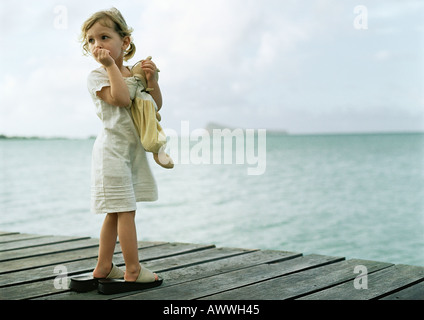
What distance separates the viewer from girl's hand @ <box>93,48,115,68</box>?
218 centimetres

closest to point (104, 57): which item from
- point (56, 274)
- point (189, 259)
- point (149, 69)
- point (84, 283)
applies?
point (149, 69)

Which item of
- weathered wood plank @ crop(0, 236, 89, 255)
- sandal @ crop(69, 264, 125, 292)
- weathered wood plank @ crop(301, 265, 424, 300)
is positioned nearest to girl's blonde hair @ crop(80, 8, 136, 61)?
sandal @ crop(69, 264, 125, 292)

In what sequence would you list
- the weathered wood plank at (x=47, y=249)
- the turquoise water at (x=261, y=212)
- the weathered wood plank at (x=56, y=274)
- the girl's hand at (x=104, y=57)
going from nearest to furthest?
1. the girl's hand at (x=104, y=57)
2. the weathered wood plank at (x=56, y=274)
3. the weathered wood plank at (x=47, y=249)
4. the turquoise water at (x=261, y=212)

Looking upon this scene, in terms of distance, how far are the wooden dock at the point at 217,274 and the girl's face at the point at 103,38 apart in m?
1.06

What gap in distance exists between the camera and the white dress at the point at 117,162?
2258mm

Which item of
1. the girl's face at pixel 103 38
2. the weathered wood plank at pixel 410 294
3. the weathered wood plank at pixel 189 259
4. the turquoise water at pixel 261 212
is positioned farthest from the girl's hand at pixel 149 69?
the turquoise water at pixel 261 212

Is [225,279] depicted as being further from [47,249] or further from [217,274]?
[47,249]

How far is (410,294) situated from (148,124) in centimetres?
134

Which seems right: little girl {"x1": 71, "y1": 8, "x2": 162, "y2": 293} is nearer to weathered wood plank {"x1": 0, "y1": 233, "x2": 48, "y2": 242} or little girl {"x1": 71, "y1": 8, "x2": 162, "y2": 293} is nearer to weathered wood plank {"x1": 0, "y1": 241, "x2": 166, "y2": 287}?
weathered wood plank {"x1": 0, "y1": 241, "x2": 166, "y2": 287}

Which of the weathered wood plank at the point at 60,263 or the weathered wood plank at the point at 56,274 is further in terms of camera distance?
the weathered wood plank at the point at 60,263

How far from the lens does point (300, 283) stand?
95.9 inches

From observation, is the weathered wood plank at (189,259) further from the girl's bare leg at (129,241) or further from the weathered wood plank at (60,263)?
the girl's bare leg at (129,241)
